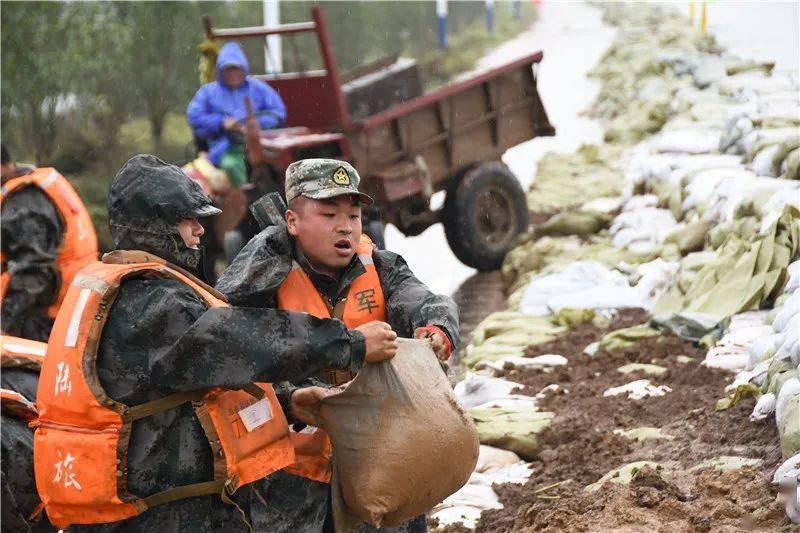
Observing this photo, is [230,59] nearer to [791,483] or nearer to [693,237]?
[693,237]

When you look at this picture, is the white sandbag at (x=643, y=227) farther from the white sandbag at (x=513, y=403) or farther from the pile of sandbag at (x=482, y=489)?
the pile of sandbag at (x=482, y=489)

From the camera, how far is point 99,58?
17719 mm

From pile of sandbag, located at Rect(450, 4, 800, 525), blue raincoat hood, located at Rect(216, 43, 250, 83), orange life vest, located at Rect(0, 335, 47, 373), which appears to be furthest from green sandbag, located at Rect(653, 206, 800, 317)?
blue raincoat hood, located at Rect(216, 43, 250, 83)

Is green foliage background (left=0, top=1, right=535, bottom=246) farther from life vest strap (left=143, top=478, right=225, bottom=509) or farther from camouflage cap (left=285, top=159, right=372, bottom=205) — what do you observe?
life vest strap (left=143, top=478, right=225, bottom=509)

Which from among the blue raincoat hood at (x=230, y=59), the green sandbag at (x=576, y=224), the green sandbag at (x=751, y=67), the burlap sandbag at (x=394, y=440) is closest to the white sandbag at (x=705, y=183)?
the green sandbag at (x=576, y=224)

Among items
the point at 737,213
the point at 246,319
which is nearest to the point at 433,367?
the point at 246,319

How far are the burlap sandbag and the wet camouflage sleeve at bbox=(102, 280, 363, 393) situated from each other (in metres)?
0.23

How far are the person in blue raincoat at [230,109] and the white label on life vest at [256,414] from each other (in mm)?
7772

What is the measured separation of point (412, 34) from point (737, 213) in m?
30.1

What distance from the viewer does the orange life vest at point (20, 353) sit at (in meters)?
4.78

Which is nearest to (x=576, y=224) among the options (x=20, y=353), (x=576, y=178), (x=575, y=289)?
(x=575, y=289)

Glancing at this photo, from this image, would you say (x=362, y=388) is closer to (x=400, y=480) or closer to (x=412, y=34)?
(x=400, y=480)

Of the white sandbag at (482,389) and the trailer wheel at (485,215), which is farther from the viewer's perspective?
the trailer wheel at (485,215)

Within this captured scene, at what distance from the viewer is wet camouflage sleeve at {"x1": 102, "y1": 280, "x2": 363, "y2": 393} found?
316 centimetres
